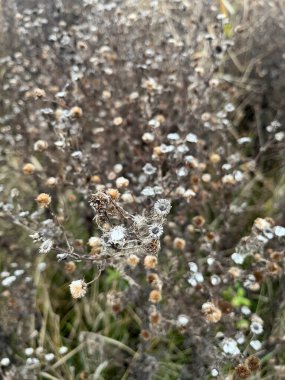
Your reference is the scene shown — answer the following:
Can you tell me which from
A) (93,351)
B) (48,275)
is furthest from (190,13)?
(93,351)

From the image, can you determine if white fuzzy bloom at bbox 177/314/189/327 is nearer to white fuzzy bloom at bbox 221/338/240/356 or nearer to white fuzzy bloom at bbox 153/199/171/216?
white fuzzy bloom at bbox 221/338/240/356

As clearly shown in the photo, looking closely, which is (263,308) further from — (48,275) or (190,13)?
(190,13)

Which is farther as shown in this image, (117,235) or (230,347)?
(230,347)

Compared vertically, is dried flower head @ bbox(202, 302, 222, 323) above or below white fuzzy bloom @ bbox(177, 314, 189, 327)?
above

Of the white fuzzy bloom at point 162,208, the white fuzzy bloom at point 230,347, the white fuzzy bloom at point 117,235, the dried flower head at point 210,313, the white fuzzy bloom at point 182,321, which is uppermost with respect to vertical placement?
the white fuzzy bloom at point 162,208

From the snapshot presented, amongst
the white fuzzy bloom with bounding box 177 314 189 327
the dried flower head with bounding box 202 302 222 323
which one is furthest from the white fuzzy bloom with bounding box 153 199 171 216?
the white fuzzy bloom with bounding box 177 314 189 327

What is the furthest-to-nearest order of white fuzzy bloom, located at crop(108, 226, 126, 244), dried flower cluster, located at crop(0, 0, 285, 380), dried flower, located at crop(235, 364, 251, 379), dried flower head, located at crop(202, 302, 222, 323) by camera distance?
dried flower cluster, located at crop(0, 0, 285, 380) → dried flower head, located at crop(202, 302, 222, 323) → dried flower, located at crop(235, 364, 251, 379) → white fuzzy bloom, located at crop(108, 226, 126, 244)

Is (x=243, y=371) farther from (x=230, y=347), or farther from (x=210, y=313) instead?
(x=210, y=313)

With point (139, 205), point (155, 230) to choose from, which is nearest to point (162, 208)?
point (155, 230)

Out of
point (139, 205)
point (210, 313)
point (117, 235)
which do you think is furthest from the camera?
point (139, 205)

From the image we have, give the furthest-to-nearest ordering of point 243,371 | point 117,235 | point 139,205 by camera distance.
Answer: point 139,205 → point 243,371 → point 117,235

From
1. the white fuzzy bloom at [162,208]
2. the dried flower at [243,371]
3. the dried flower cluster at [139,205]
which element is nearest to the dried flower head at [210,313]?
the dried flower cluster at [139,205]

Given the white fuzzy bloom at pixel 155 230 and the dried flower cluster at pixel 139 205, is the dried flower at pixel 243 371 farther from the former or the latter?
the white fuzzy bloom at pixel 155 230
